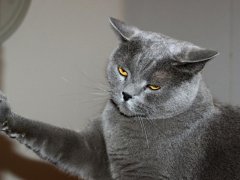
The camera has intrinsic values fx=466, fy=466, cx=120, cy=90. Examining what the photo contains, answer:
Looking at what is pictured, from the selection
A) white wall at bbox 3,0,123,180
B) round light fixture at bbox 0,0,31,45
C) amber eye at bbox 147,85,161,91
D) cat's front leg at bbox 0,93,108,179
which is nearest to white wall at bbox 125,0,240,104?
white wall at bbox 3,0,123,180

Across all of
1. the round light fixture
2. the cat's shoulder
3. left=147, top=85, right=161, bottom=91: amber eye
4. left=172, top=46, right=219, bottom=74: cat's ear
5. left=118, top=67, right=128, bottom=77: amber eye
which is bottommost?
the round light fixture

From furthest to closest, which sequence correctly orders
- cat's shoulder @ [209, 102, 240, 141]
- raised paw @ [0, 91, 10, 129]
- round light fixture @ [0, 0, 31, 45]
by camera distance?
round light fixture @ [0, 0, 31, 45], cat's shoulder @ [209, 102, 240, 141], raised paw @ [0, 91, 10, 129]

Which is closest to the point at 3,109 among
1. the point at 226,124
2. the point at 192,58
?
the point at 192,58

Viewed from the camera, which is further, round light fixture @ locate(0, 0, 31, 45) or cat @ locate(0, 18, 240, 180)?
round light fixture @ locate(0, 0, 31, 45)

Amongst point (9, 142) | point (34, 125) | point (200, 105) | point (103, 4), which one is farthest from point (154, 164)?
point (103, 4)

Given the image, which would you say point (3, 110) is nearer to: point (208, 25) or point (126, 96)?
point (126, 96)

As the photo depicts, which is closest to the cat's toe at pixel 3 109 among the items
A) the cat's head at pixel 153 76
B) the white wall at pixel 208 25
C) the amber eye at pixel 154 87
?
the cat's head at pixel 153 76

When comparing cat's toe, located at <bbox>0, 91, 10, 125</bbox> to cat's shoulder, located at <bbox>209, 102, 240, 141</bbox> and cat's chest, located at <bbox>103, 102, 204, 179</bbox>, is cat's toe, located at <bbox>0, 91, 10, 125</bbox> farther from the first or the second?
cat's shoulder, located at <bbox>209, 102, 240, 141</bbox>

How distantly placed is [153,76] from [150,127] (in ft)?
0.66

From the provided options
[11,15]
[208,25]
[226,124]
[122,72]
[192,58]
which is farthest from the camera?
[208,25]

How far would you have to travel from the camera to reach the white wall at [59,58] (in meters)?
2.06

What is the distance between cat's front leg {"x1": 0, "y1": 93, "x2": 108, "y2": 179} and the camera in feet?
4.91

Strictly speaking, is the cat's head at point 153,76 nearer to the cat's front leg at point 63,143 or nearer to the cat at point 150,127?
the cat at point 150,127

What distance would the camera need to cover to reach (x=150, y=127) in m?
1.54
